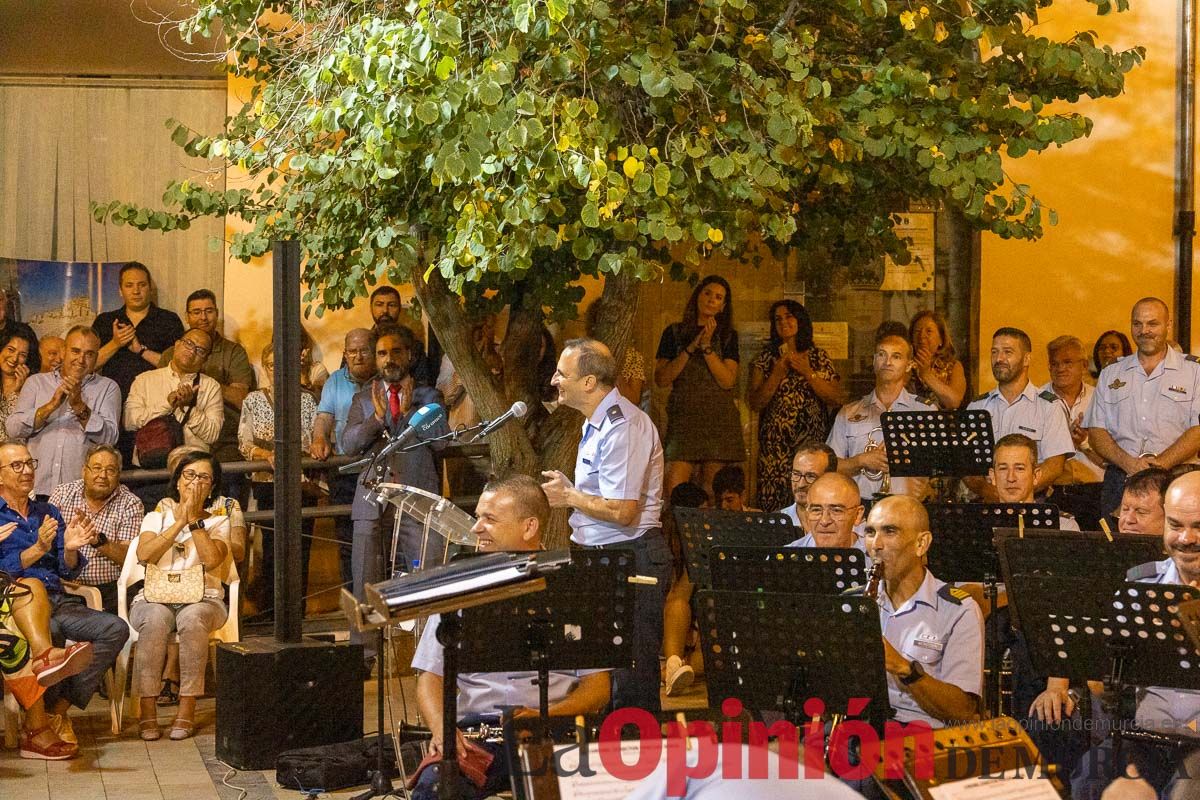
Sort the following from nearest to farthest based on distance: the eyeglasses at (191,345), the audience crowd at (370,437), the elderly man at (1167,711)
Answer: the elderly man at (1167,711), the audience crowd at (370,437), the eyeglasses at (191,345)

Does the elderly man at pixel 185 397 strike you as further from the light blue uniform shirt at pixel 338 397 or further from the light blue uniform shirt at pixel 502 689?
the light blue uniform shirt at pixel 502 689

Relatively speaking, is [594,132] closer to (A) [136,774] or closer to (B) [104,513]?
(A) [136,774]

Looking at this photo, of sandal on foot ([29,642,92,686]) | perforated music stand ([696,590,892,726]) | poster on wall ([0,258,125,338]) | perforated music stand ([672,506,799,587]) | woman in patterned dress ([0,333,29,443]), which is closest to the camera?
perforated music stand ([696,590,892,726])

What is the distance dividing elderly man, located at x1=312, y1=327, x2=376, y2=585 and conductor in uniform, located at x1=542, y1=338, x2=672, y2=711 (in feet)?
7.88

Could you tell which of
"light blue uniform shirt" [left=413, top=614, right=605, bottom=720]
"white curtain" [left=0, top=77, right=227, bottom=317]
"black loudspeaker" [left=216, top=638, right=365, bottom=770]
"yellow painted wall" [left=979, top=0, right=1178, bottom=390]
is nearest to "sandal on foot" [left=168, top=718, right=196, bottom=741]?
"black loudspeaker" [left=216, top=638, right=365, bottom=770]

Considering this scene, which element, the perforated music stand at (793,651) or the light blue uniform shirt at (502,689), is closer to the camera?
the perforated music stand at (793,651)

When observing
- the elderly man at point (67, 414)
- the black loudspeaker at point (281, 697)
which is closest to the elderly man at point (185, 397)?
the elderly man at point (67, 414)

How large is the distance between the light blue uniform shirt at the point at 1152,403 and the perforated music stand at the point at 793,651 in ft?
15.1

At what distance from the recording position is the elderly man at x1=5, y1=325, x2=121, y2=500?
27.7 feet

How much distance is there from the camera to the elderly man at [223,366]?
8.90m

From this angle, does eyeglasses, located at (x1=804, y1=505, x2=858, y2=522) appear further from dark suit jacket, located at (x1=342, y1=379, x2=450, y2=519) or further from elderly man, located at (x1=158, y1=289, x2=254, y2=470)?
elderly man, located at (x1=158, y1=289, x2=254, y2=470)

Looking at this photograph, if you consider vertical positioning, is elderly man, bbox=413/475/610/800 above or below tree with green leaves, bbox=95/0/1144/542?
below

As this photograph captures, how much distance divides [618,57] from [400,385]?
2.83 m

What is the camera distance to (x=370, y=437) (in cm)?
823
